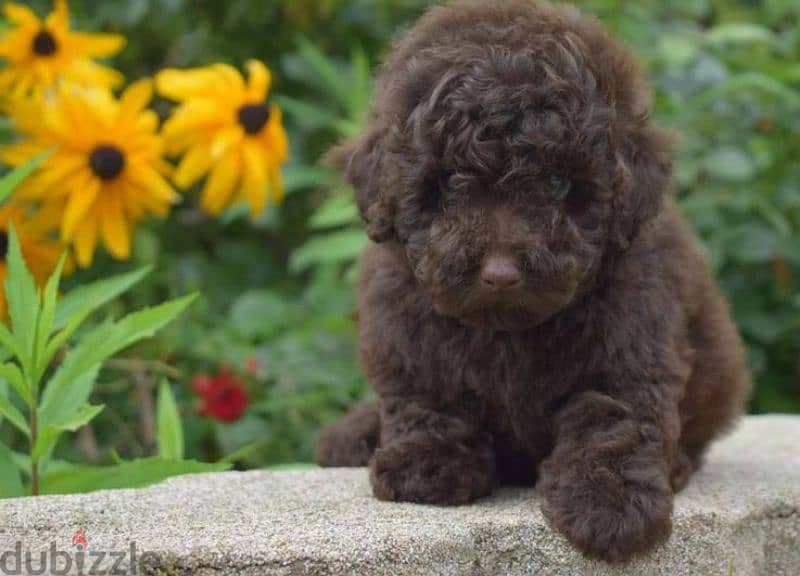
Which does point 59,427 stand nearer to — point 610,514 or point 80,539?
point 80,539

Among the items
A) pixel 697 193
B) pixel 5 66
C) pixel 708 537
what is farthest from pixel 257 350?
pixel 708 537

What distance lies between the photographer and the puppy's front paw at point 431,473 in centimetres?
405

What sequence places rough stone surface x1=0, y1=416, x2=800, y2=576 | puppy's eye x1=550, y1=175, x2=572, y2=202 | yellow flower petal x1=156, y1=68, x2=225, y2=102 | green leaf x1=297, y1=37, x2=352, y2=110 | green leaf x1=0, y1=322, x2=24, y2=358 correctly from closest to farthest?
rough stone surface x1=0, y1=416, x2=800, y2=576 < puppy's eye x1=550, y1=175, x2=572, y2=202 < green leaf x1=0, y1=322, x2=24, y2=358 < yellow flower petal x1=156, y1=68, x2=225, y2=102 < green leaf x1=297, y1=37, x2=352, y2=110

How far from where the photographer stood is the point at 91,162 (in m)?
5.49

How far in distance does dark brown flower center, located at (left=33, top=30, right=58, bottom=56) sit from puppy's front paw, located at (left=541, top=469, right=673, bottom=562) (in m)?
2.98

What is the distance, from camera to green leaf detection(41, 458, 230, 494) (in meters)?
4.41

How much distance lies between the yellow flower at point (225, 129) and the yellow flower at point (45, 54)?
0.30m

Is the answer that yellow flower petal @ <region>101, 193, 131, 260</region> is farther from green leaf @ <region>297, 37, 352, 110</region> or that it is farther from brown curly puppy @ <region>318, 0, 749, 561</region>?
brown curly puppy @ <region>318, 0, 749, 561</region>

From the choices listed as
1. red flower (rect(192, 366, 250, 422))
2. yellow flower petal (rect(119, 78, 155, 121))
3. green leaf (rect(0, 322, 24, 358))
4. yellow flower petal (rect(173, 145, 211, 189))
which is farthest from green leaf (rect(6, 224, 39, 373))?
red flower (rect(192, 366, 250, 422))

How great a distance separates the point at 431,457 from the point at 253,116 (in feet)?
6.85

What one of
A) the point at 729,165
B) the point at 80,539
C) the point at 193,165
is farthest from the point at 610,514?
the point at 729,165

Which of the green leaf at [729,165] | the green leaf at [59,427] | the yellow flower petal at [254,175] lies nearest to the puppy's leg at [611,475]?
the green leaf at [59,427]

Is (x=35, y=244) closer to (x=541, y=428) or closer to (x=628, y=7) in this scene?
(x=541, y=428)

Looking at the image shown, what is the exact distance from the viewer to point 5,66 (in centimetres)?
616
